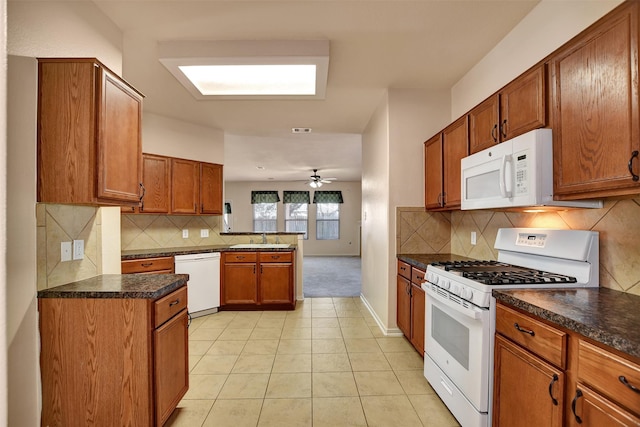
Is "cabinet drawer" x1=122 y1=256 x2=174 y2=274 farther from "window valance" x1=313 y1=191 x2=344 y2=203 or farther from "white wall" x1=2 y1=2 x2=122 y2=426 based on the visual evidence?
"window valance" x1=313 y1=191 x2=344 y2=203

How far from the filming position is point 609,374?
938 mm

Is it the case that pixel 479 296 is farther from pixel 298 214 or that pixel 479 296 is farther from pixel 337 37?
pixel 298 214

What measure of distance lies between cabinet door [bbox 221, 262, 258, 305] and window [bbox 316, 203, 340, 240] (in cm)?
640

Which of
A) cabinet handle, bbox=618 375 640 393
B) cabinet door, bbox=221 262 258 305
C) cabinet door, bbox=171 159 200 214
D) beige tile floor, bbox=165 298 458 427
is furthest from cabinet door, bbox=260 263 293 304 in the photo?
cabinet handle, bbox=618 375 640 393

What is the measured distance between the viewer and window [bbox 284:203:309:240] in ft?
33.6

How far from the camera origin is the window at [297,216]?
10.2m

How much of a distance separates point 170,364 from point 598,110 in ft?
8.28

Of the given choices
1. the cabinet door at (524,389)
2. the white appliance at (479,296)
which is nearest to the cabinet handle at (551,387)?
the cabinet door at (524,389)

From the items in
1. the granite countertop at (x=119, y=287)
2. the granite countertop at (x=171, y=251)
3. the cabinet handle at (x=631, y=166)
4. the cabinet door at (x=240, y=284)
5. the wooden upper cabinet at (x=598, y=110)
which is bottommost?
the cabinet door at (x=240, y=284)

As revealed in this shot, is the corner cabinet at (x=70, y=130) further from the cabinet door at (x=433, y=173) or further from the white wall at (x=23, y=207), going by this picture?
the cabinet door at (x=433, y=173)

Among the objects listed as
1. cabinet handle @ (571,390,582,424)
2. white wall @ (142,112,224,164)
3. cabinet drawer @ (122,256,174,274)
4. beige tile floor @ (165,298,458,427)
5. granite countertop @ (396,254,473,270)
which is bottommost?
beige tile floor @ (165,298,458,427)

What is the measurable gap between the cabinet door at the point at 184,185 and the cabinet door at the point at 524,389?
12.2 feet

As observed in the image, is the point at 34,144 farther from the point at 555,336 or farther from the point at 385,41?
the point at 555,336

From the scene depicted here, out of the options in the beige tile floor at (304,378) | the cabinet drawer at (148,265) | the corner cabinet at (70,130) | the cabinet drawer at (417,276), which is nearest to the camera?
the corner cabinet at (70,130)
